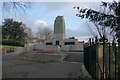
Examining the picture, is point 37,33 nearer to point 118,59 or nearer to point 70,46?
point 70,46

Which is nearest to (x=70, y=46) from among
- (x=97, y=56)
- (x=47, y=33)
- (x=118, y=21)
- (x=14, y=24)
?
(x=14, y=24)

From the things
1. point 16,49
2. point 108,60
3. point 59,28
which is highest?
point 59,28

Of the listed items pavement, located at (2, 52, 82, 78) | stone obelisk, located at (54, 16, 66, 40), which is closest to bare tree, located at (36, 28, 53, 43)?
stone obelisk, located at (54, 16, 66, 40)

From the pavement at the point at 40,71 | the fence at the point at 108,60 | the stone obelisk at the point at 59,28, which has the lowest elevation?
the pavement at the point at 40,71

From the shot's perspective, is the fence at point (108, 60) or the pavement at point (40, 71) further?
the pavement at point (40, 71)

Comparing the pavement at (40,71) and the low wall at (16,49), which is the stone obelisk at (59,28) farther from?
the pavement at (40,71)

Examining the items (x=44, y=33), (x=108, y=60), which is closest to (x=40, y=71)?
(x=108, y=60)

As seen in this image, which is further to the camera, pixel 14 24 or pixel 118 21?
pixel 14 24

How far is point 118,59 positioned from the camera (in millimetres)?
10250

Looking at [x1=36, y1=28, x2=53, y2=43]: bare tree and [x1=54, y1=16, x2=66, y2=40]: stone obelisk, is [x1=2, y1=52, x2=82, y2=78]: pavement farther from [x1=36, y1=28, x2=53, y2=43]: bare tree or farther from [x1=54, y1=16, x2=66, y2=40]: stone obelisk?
[x1=36, y1=28, x2=53, y2=43]: bare tree

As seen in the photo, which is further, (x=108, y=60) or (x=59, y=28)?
(x=59, y=28)

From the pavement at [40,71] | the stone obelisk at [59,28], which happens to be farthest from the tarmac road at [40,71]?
the stone obelisk at [59,28]

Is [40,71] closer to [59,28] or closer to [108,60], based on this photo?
[108,60]

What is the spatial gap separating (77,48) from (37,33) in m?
51.2
